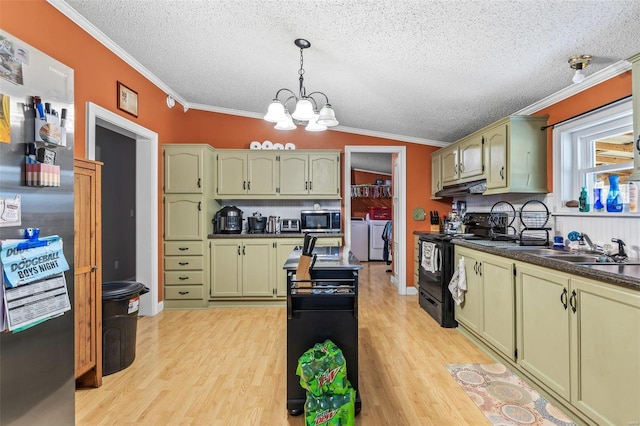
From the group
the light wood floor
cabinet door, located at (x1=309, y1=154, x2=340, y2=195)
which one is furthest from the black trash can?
cabinet door, located at (x1=309, y1=154, x2=340, y2=195)

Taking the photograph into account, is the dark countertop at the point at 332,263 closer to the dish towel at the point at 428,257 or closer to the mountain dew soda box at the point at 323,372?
the mountain dew soda box at the point at 323,372

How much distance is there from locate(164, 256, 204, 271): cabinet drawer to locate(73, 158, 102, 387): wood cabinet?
6.01 feet

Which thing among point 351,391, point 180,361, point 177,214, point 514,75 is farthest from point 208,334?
point 514,75

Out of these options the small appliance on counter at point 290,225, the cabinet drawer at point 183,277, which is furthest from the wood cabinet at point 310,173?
the cabinet drawer at point 183,277

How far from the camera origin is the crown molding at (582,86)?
233cm

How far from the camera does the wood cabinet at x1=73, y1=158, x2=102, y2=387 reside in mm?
2102

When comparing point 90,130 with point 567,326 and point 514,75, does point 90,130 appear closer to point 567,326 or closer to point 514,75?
point 514,75

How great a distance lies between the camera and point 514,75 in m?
2.66

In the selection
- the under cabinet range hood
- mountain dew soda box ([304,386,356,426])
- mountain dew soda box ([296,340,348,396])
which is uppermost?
the under cabinet range hood

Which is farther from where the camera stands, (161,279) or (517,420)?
(161,279)

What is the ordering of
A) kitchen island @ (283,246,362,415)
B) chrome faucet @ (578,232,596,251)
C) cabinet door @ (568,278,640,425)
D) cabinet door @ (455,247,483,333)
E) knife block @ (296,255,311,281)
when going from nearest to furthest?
1. cabinet door @ (568,278,640,425)
2. knife block @ (296,255,311,281)
3. kitchen island @ (283,246,362,415)
4. chrome faucet @ (578,232,596,251)
5. cabinet door @ (455,247,483,333)

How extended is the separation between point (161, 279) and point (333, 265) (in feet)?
9.79

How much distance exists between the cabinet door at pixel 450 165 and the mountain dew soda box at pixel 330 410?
10.3 feet

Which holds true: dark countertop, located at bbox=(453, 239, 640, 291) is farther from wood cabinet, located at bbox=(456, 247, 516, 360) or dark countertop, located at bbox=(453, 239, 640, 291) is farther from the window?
the window
